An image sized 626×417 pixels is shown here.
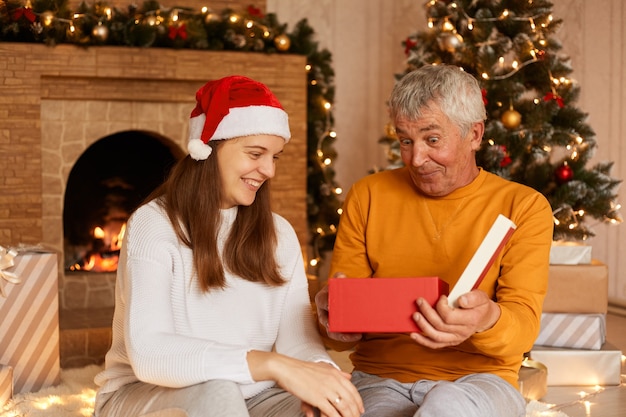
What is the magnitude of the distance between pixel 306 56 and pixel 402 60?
1141mm

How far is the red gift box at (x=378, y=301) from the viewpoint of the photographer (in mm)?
1633

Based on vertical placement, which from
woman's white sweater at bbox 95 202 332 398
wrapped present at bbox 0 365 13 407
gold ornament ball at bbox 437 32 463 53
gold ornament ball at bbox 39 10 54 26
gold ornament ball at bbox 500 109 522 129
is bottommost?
wrapped present at bbox 0 365 13 407

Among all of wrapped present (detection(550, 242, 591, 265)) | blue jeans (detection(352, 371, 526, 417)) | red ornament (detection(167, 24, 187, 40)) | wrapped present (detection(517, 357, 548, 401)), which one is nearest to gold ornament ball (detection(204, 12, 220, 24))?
red ornament (detection(167, 24, 187, 40))

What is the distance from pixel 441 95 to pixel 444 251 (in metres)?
0.37

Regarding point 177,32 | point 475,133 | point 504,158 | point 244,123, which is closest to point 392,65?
point 177,32

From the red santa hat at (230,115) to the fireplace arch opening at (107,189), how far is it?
2706mm

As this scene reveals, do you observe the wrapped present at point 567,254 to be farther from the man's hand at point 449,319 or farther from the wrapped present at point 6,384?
the wrapped present at point 6,384

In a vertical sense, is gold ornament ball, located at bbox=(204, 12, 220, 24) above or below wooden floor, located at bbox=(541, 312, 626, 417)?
above

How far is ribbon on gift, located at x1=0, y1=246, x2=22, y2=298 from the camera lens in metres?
3.12

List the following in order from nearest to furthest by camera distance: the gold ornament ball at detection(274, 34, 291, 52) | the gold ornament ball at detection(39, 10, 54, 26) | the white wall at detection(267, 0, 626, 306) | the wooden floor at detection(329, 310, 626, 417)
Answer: the wooden floor at detection(329, 310, 626, 417) → the gold ornament ball at detection(39, 10, 54, 26) → the gold ornament ball at detection(274, 34, 291, 52) → the white wall at detection(267, 0, 626, 306)

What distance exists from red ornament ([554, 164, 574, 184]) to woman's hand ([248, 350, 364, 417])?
2.51 meters

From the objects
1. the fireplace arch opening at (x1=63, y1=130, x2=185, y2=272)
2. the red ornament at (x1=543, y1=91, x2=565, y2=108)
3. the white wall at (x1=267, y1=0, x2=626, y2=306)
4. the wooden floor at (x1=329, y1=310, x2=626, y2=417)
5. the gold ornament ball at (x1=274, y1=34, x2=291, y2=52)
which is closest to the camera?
the wooden floor at (x1=329, y1=310, x2=626, y2=417)

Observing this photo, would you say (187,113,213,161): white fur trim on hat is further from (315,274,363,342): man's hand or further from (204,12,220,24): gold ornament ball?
(204,12,220,24): gold ornament ball

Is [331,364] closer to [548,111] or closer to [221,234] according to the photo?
[221,234]
